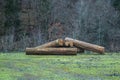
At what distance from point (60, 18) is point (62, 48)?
12.5 meters

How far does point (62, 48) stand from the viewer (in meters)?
15.0

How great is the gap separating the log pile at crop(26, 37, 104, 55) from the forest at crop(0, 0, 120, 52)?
7.18m

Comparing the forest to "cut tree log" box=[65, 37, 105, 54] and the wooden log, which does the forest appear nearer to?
"cut tree log" box=[65, 37, 105, 54]

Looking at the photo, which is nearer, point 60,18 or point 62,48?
point 62,48

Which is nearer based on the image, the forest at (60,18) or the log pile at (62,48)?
the log pile at (62,48)

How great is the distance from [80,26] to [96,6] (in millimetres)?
3575

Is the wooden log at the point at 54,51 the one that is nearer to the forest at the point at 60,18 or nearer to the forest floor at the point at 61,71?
the forest floor at the point at 61,71

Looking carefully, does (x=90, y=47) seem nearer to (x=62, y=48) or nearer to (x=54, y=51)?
(x=62, y=48)

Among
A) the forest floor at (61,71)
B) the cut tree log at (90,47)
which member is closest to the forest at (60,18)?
the cut tree log at (90,47)

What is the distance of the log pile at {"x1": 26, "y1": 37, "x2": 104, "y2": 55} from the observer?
15.0 meters

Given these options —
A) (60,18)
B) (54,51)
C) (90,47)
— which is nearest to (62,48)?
(54,51)

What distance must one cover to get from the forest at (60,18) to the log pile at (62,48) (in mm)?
7176

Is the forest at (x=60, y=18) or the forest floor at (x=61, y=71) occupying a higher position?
the forest at (x=60, y=18)

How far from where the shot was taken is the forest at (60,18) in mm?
24312
